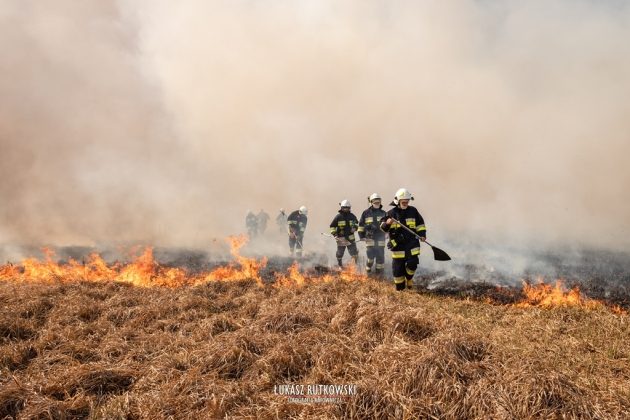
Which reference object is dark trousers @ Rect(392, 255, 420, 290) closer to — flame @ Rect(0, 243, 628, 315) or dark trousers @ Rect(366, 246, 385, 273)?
flame @ Rect(0, 243, 628, 315)

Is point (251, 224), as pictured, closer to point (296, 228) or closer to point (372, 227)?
point (296, 228)

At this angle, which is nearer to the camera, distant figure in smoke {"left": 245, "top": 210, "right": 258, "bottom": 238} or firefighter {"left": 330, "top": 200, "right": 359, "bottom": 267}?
firefighter {"left": 330, "top": 200, "right": 359, "bottom": 267}

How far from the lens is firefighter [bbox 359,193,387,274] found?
433 inches

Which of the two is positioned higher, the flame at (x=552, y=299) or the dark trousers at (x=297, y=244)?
the dark trousers at (x=297, y=244)

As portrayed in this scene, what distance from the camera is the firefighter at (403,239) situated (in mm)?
8547

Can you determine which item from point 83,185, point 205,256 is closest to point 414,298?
point 205,256

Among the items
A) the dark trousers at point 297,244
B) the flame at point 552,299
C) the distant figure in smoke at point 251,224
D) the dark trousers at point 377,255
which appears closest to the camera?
the flame at point 552,299

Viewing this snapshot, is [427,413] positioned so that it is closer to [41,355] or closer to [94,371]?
[94,371]

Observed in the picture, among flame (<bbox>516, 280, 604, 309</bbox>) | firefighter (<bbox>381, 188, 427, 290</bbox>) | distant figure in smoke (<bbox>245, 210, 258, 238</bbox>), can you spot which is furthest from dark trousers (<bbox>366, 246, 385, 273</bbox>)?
distant figure in smoke (<bbox>245, 210, 258, 238</bbox>)

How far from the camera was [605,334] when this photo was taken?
5.27 metres

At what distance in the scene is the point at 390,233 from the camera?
8812 mm

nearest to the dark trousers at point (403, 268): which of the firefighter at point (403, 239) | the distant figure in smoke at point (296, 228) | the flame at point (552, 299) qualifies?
the firefighter at point (403, 239)

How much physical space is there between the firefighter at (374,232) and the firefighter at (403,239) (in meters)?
2.12

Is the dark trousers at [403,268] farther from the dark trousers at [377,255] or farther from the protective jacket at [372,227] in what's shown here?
the dark trousers at [377,255]
